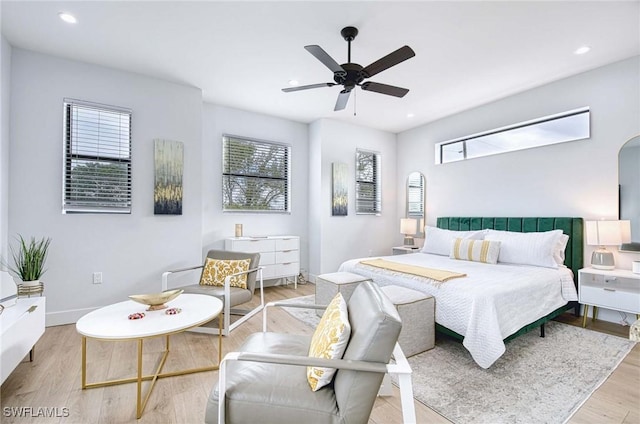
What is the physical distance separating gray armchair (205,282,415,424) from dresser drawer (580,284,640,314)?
3.00 metres

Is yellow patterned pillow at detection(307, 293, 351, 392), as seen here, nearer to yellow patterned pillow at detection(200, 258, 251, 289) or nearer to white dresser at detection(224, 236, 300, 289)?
yellow patterned pillow at detection(200, 258, 251, 289)

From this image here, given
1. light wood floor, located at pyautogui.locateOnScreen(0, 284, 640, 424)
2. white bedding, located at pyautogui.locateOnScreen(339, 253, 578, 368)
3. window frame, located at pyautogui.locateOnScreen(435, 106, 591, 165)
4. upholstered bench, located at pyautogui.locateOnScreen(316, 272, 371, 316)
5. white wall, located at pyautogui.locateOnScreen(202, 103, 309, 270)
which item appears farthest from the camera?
white wall, located at pyautogui.locateOnScreen(202, 103, 309, 270)

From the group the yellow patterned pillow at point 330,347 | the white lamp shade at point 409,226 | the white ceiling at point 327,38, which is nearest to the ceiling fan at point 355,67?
the white ceiling at point 327,38

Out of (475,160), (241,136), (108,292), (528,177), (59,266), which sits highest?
(241,136)

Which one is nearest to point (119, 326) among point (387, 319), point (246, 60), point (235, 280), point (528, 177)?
point (235, 280)

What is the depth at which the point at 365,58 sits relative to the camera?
3154 mm

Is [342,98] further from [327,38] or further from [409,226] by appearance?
[409,226]

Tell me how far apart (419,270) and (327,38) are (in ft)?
8.20

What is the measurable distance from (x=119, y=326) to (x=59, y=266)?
78.7 inches

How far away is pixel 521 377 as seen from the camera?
217cm

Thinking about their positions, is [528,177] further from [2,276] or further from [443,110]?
[2,276]

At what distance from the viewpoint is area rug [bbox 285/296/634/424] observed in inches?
71.1

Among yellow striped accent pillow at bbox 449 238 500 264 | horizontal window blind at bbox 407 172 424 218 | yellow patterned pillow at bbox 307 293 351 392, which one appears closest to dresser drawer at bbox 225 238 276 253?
yellow striped accent pillow at bbox 449 238 500 264

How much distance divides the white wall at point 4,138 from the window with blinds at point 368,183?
15.3 ft
